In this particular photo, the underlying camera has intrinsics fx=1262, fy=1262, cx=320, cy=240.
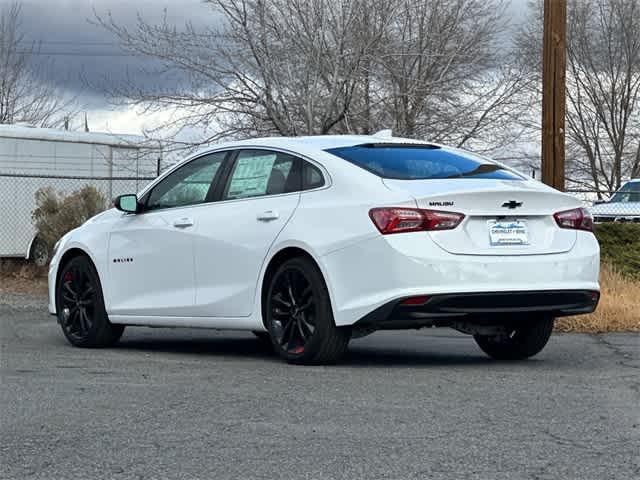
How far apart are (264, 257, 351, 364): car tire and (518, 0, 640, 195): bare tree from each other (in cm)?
2886

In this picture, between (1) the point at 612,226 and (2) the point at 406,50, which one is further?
(2) the point at 406,50

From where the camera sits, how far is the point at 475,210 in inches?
312

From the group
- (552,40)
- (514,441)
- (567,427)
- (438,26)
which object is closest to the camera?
(514,441)

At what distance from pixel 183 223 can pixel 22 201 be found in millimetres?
12180

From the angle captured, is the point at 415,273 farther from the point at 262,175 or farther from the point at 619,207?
the point at 619,207

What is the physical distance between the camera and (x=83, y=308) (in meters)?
10.2

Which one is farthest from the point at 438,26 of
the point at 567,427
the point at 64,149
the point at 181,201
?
the point at 567,427

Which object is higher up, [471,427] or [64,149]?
[64,149]

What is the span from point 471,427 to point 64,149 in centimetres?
1702

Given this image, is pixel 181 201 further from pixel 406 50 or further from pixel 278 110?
pixel 406 50

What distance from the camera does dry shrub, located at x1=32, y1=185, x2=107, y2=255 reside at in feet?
63.0

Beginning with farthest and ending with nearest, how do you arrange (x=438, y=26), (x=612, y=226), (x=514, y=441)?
1. (x=438, y=26)
2. (x=612, y=226)
3. (x=514, y=441)

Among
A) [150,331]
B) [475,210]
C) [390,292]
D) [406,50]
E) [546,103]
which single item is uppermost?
[406,50]

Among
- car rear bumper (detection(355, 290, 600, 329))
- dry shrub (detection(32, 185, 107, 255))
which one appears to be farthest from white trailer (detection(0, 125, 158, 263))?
car rear bumper (detection(355, 290, 600, 329))
